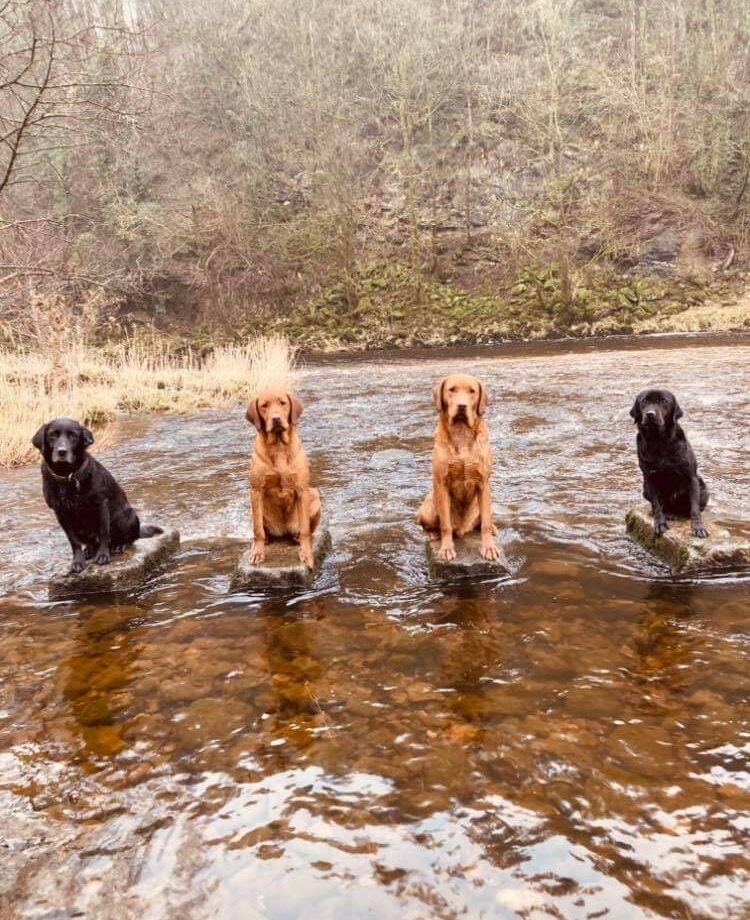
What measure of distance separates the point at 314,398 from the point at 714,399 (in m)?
7.28

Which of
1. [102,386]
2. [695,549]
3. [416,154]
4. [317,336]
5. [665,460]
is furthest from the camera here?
[416,154]

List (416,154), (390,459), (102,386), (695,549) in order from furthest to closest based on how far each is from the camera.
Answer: (416,154) < (102,386) < (390,459) < (695,549)

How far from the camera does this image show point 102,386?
1288 centimetres


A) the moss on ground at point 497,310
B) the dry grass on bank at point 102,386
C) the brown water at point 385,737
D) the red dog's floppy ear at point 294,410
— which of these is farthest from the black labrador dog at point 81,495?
the moss on ground at point 497,310

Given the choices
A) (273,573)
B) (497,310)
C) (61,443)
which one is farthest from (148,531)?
(497,310)

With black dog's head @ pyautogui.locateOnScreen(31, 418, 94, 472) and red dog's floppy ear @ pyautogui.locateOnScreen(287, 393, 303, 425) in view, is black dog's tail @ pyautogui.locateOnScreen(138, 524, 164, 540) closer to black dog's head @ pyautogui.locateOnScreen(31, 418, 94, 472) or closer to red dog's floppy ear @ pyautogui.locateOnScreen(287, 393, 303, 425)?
black dog's head @ pyautogui.locateOnScreen(31, 418, 94, 472)

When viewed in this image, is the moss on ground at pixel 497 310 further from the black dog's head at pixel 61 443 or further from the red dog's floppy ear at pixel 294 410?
the black dog's head at pixel 61 443

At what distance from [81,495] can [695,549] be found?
3957mm

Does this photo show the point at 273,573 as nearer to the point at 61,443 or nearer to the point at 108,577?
the point at 108,577

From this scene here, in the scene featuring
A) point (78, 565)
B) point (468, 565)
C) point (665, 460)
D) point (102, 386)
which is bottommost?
point (468, 565)

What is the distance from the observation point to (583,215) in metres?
26.7

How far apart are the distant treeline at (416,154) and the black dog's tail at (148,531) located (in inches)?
842

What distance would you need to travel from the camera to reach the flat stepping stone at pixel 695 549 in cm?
411

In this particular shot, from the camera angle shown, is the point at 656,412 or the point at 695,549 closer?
the point at 695,549
